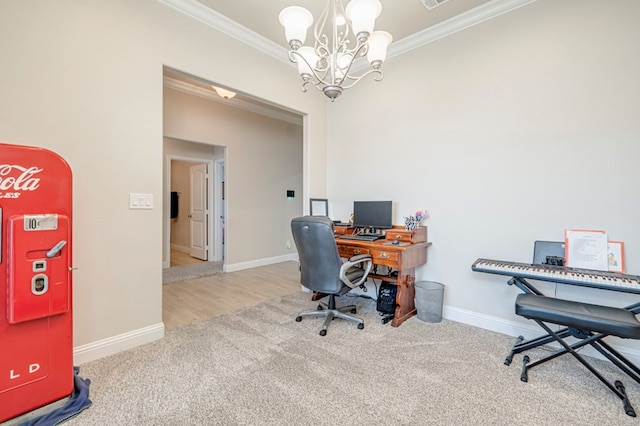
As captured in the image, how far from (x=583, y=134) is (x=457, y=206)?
1.08 metres

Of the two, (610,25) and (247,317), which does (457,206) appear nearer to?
(610,25)

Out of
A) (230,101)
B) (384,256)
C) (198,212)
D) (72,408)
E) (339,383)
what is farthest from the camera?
(198,212)

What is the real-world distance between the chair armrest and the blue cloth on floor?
6.07ft

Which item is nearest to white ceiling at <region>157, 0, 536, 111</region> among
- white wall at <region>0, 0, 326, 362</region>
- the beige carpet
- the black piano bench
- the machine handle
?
white wall at <region>0, 0, 326, 362</region>

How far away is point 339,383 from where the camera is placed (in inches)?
71.1

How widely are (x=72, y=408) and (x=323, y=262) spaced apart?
182 centimetres

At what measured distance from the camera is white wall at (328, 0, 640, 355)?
2.11 metres

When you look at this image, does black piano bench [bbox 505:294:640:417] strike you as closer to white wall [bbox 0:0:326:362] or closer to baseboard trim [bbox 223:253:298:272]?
white wall [bbox 0:0:326:362]

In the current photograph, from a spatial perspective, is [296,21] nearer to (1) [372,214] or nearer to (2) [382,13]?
(2) [382,13]

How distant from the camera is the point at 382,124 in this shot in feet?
11.1

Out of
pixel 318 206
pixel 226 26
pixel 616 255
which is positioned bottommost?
pixel 616 255

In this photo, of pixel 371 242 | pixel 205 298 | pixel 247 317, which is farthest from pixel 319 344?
pixel 205 298

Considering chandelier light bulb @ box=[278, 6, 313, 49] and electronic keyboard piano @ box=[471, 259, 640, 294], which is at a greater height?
chandelier light bulb @ box=[278, 6, 313, 49]

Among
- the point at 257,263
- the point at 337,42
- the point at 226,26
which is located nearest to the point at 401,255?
the point at 337,42
